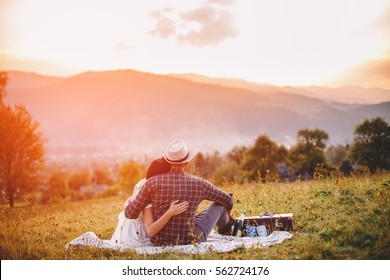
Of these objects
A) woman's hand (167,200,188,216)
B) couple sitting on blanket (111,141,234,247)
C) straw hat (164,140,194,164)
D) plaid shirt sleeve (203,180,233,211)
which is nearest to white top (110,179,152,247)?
couple sitting on blanket (111,141,234,247)

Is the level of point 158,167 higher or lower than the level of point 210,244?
higher

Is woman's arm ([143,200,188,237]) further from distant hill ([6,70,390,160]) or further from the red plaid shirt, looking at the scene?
distant hill ([6,70,390,160])

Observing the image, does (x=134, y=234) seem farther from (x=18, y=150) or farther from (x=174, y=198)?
(x=18, y=150)

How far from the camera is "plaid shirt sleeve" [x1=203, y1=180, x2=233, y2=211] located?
17.6 ft

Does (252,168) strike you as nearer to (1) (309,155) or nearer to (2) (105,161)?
(1) (309,155)

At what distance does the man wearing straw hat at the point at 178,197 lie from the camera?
17.1 feet

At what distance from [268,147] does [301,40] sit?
22.8 m

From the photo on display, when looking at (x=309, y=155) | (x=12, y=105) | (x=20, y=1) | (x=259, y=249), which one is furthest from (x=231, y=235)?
(x=309, y=155)

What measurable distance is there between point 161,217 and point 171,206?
0.68 ft

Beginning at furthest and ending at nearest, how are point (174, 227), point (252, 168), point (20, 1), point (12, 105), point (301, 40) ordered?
1. point (252, 168)
2. point (12, 105)
3. point (301, 40)
4. point (20, 1)
5. point (174, 227)

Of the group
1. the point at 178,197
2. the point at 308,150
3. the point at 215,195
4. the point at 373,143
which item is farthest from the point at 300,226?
the point at 308,150

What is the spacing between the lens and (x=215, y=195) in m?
5.50

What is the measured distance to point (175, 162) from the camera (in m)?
5.23
